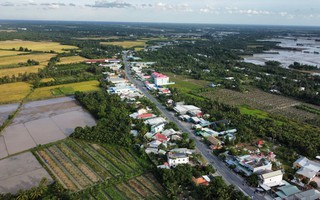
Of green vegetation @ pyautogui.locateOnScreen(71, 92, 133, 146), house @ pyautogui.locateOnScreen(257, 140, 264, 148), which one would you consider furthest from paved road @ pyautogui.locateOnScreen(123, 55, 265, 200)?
green vegetation @ pyautogui.locateOnScreen(71, 92, 133, 146)

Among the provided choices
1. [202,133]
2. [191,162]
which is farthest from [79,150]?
[202,133]

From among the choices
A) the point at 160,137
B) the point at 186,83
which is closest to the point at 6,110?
the point at 160,137

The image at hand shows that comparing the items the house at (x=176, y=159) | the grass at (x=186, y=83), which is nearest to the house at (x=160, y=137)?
the house at (x=176, y=159)

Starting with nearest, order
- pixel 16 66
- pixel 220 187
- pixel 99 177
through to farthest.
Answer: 1. pixel 220 187
2. pixel 99 177
3. pixel 16 66

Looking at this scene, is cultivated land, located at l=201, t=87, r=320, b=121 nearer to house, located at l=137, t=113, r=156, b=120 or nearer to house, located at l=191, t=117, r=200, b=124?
house, located at l=191, t=117, r=200, b=124

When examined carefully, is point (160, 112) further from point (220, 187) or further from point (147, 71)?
point (147, 71)
